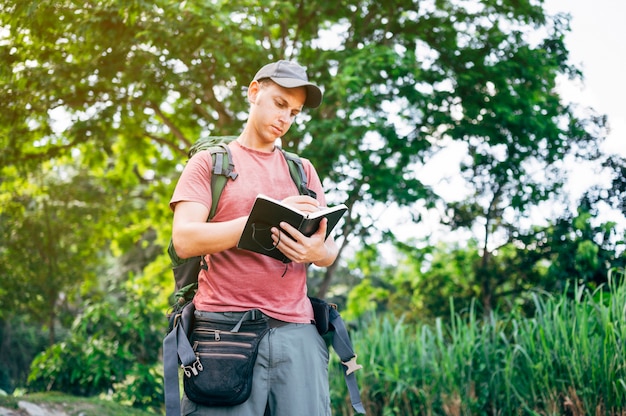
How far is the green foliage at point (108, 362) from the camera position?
20.3ft

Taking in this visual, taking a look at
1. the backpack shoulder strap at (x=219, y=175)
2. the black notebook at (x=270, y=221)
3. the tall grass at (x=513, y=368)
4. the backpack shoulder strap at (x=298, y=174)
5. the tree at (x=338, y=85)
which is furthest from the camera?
the tree at (x=338, y=85)

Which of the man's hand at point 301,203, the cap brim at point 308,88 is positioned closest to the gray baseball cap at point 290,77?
the cap brim at point 308,88

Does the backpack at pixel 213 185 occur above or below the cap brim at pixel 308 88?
below

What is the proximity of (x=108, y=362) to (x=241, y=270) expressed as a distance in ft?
15.9

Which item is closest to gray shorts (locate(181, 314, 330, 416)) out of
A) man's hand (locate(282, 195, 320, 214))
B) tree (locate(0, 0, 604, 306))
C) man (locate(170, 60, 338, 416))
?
man (locate(170, 60, 338, 416))

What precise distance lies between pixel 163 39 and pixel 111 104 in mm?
1506

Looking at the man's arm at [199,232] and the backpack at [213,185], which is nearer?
the man's arm at [199,232]

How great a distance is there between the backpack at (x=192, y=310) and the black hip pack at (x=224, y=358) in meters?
0.03

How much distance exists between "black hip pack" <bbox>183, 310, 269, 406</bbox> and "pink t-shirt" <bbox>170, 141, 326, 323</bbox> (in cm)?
5

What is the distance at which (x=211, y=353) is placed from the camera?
74.0 inches

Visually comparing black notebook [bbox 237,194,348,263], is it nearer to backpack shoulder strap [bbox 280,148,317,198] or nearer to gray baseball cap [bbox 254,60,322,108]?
backpack shoulder strap [bbox 280,148,317,198]

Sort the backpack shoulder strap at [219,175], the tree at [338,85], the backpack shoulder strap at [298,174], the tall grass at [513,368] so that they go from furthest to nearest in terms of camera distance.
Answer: the tree at [338,85] → the tall grass at [513,368] → the backpack shoulder strap at [298,174] → the backpack shoulder strap at [219,175]

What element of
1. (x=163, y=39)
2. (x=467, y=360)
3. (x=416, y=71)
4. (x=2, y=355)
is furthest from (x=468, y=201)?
(x=2, y=355)

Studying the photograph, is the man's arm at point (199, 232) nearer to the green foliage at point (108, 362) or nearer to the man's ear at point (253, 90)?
the man's ear at point (253, 90)
